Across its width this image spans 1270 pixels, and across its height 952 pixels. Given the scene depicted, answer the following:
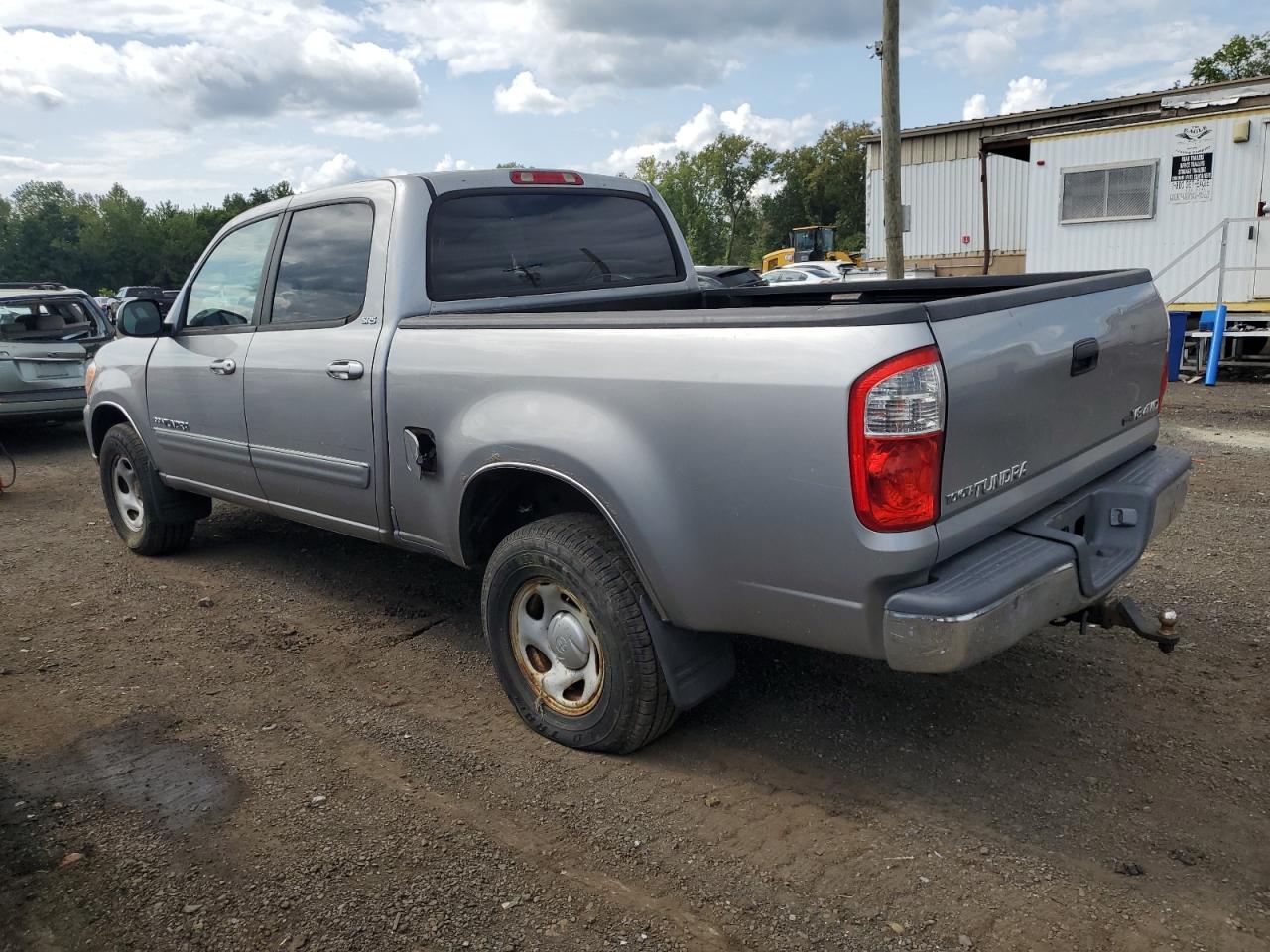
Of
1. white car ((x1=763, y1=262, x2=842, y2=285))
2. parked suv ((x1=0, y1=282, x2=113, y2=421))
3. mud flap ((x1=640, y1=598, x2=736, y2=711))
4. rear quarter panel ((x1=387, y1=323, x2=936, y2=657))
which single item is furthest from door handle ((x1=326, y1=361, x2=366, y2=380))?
white car ((x1=763, y1=262, x2=842, y2=285))

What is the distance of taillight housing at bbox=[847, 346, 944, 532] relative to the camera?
2.50 m

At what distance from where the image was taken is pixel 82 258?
93938 millimetres

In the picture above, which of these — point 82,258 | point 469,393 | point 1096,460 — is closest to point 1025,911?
point 1096,460

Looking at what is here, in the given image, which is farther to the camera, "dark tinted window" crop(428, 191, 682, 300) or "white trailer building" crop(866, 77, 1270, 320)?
"white trailer building" crop(866, 77, 1270, 320)

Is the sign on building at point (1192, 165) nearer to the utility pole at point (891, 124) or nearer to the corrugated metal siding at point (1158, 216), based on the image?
the corrugated metal siding at point (1158, 216)

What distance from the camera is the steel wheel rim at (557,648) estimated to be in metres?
3.36

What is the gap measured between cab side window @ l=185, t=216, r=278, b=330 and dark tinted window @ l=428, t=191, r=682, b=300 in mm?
1163

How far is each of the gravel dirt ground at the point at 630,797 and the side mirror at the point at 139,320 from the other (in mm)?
1503

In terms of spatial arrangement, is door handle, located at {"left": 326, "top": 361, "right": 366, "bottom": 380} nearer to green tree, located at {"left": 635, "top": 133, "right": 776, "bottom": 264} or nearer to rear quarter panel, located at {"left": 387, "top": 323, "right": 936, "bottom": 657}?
rear quarter panel, located at {"left": 387, "top": 323, "right": 936, "bottom": 657}

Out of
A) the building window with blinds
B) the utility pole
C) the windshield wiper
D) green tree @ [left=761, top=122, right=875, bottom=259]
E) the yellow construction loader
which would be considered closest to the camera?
the windshield wiper

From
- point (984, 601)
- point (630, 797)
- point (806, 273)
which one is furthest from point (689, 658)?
point (806, 273)

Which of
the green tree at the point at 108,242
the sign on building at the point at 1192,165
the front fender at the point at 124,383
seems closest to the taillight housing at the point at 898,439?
the front fender at the point at 124,383

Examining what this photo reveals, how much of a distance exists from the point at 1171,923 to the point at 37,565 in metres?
6.13

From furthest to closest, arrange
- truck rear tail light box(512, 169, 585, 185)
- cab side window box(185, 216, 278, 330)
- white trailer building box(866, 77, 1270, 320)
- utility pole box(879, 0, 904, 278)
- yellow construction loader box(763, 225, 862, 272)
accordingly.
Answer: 1. yellow construction loader box(763, 225, 862, 272)
2. utility pole box(879, 0, 904, 278)
3. white trailer building box(866, 77, 1270, 320)
4. cab side window box(185, 216, 278, 330)
5. truck rear tail light box(512, 169, 585, 185)
